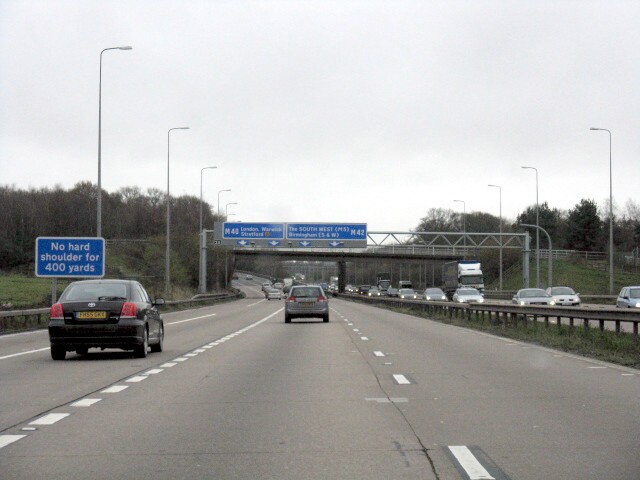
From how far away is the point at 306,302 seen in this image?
1425 inches

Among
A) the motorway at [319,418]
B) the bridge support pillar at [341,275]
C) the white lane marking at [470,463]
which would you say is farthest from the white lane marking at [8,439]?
the bridge support pillar at [341,275]

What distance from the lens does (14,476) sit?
21.9ft

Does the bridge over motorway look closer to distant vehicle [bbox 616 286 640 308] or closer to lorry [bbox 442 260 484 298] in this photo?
lorry [bbox 442 260 484 298]

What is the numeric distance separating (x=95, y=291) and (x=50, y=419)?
26.0 ft

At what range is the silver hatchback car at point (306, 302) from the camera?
118 feet

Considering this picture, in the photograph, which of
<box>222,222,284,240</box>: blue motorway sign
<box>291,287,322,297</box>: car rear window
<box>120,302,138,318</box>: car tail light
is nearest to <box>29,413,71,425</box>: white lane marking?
<box>120,302,138,318</box>: car tail light

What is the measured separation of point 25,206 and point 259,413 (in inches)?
4142

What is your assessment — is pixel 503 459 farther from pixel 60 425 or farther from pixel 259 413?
pixel 60 425

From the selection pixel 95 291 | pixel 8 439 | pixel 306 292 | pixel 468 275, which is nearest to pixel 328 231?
pixel 468 275

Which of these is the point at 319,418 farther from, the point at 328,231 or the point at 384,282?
the point at 384,282

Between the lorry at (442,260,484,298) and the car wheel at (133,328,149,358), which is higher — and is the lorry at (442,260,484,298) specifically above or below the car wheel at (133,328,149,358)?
above

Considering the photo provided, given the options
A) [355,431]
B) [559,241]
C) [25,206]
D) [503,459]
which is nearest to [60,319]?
[355,431]

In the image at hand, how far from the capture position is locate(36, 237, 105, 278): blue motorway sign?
32156 mm

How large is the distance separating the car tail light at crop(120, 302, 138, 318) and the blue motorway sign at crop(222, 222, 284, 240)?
58.4 meters
